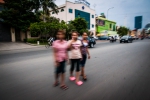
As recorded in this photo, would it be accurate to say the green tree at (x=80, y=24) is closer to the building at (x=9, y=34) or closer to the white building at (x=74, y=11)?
the white building at (x=74, y=11)

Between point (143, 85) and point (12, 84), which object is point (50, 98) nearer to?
point (12, 84)

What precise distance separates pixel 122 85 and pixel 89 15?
40.6 m

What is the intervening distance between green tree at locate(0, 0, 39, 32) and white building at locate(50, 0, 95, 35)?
12.6 metres

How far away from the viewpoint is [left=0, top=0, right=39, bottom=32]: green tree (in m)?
20.4

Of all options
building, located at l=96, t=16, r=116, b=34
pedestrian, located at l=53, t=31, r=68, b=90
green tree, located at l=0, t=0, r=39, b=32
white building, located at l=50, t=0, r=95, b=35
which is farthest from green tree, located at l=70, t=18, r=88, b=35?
pedestrian, located at l=53, t=31, r=68, b=90

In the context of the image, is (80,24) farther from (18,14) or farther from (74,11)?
(18,14)

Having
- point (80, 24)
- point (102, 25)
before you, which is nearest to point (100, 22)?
point (102, 25)

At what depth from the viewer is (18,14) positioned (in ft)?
70.5

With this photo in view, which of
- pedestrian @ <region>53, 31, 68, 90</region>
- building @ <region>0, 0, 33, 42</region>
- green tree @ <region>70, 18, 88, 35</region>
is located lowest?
pedestrian @ <region>53, 31, 68, 90</region>

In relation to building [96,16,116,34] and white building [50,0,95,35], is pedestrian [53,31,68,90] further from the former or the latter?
building [96,16,116,34]

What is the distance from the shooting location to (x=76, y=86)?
3406 millimetres

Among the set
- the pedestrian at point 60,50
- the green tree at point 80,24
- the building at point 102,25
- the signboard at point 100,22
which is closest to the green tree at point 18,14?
the green tree at point 80,24

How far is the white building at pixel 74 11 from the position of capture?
3345 centimetres

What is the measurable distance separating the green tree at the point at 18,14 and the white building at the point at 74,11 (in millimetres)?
12607
